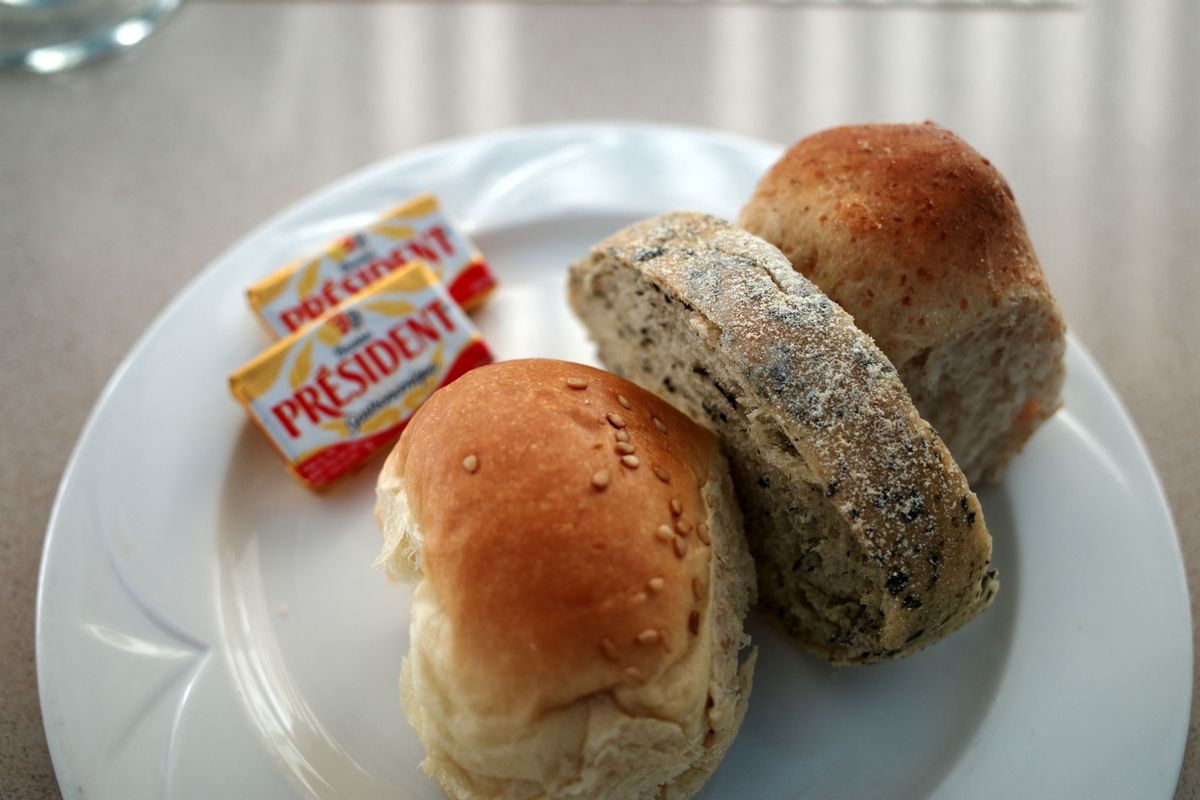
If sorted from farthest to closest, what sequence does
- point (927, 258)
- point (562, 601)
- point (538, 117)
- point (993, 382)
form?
point (538, 117) < point (993, 382) < point (927, 258) < point (562, 601)

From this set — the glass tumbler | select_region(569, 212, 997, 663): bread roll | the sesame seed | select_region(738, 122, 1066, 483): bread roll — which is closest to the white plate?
select_region(569, 212, 997, 663): bread roll

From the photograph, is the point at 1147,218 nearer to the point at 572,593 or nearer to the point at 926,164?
the point at 926,164

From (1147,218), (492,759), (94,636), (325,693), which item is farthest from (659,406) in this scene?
(1147,218)

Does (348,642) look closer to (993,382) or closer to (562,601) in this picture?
(562,601)

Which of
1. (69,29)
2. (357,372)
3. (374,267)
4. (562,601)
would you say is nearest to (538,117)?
(374,267)

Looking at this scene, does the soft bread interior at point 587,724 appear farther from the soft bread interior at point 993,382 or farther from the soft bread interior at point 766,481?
the soft bread interior at point 993,382

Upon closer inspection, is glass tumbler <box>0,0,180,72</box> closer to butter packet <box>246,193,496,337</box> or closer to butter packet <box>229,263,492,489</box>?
butter packet <box>246,193,496,337</box>
